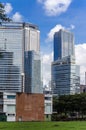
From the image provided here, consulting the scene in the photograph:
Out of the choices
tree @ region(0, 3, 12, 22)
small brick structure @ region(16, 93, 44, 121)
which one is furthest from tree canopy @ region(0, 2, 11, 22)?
small brick structure @ region(16, 93, 44, 121)

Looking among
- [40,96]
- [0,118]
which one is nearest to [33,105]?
[40,96]

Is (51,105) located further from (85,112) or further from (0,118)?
(0,118)

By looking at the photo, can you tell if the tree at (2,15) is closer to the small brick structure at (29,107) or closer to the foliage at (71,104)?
the small brick structure at (29,107)

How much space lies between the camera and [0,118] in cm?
13038

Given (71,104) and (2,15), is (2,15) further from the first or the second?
(71,104)

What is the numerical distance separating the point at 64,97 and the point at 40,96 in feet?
47.0

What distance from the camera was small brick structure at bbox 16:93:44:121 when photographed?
139m

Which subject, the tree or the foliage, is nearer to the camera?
the tree

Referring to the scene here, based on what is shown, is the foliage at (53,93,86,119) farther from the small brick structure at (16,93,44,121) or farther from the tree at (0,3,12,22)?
the tree at (0,3,12,22)

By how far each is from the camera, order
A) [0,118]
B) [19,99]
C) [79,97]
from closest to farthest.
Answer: [0,118], [19,99], [79,97]

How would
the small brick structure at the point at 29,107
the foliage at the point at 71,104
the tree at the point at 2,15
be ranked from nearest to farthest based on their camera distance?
1. the tree at the point at 2,15
2. the small brick structure at the point at 29,107
3. the foliage at the point at 71,104

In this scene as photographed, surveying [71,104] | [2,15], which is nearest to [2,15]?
[2,15]

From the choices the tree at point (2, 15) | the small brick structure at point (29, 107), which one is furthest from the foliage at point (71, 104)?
the tree at point (2, 15)

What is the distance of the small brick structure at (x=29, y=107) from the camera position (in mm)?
138625
